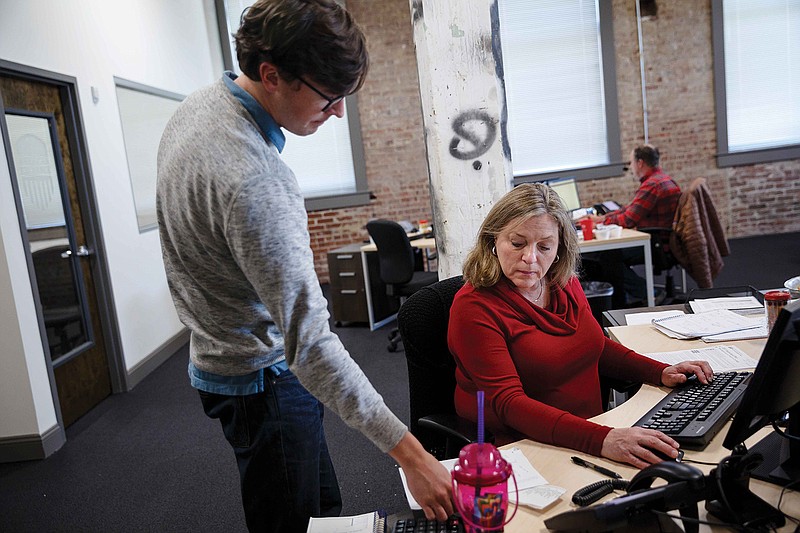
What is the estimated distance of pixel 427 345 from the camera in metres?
1.86

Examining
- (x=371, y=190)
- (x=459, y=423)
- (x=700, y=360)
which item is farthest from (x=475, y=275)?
(x=371, y=190)

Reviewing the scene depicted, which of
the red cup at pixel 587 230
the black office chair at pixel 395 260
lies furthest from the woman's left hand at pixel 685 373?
the black office chair at pixel 395 260

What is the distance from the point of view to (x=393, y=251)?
492 cm

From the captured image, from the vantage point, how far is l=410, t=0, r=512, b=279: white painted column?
2.65m

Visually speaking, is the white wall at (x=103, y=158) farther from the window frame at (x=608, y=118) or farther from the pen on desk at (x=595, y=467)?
the window frame at (x=608, y=118)

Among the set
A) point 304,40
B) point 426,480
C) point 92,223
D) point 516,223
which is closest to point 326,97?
point 304,40

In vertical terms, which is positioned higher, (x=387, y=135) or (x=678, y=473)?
(x=387, y=135)

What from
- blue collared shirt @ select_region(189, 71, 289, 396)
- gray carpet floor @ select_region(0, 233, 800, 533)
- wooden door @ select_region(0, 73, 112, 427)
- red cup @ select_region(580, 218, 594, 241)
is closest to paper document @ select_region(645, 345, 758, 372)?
blue collared shirt @ select_region(189, 71, 289, 396)

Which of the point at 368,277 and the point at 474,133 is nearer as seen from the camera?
the point at 474,133

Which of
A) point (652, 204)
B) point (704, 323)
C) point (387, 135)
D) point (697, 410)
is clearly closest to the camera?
point (697, 410)

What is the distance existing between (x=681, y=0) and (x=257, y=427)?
24.5ft

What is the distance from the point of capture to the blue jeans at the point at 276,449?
141cm

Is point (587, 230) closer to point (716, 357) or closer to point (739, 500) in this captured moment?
point (716, 357)

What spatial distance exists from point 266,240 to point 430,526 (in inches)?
21.5
